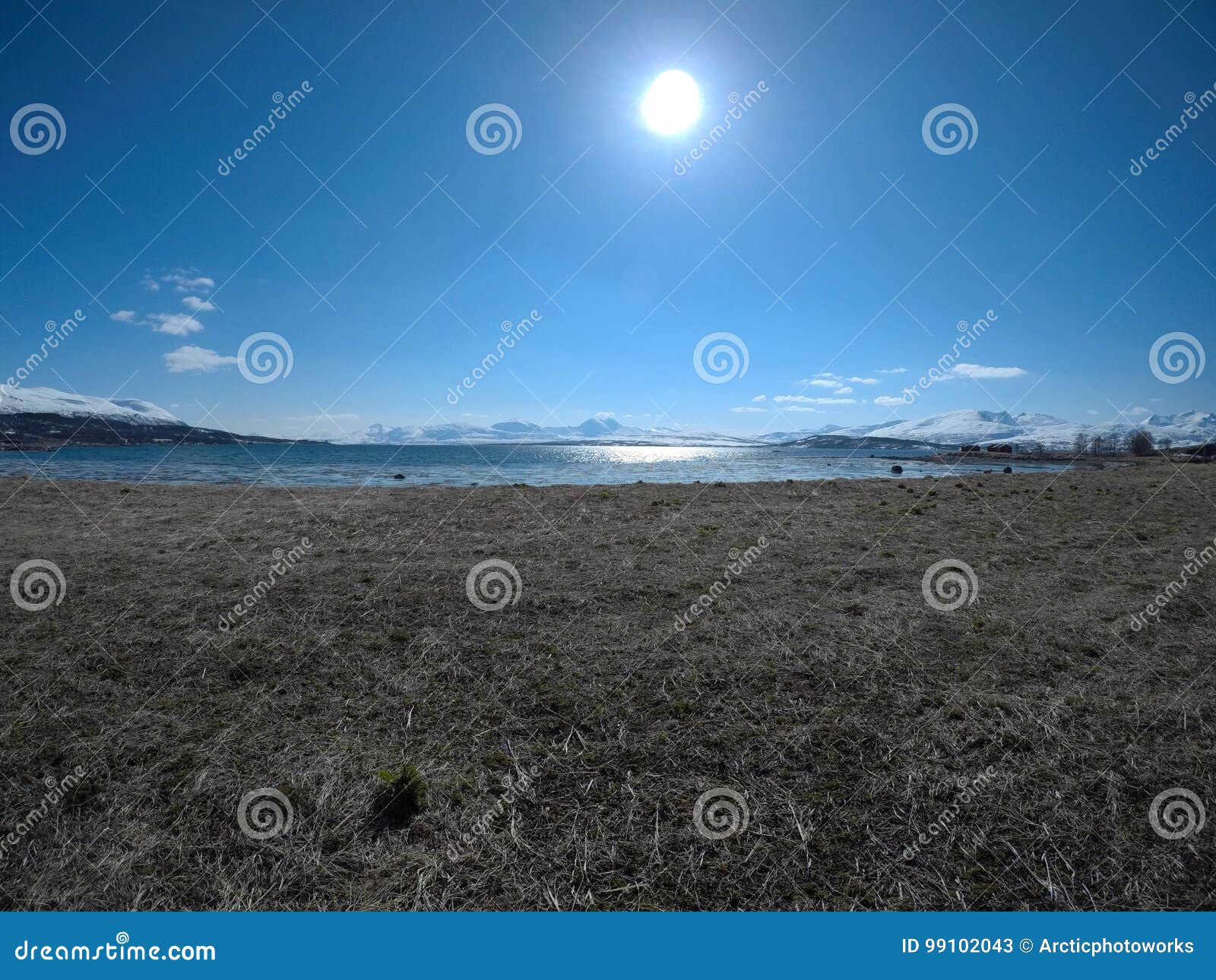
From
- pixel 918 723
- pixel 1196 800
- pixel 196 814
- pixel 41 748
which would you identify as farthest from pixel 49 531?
pixel 1196 800

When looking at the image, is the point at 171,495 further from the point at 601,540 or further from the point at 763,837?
the point at 763,837

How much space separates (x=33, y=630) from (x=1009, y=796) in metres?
10.9
